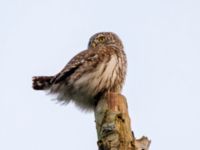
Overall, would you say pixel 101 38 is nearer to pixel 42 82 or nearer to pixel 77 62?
pixel 77 62

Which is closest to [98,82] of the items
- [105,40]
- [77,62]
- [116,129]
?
[77,62]

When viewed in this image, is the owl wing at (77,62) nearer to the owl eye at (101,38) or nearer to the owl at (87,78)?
the owl at (87,78)

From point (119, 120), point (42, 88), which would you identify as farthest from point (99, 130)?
point (42, 88)

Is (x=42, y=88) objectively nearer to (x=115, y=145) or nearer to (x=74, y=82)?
(x=74, y=82)

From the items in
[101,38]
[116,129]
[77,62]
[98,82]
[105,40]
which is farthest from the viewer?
[101,38]

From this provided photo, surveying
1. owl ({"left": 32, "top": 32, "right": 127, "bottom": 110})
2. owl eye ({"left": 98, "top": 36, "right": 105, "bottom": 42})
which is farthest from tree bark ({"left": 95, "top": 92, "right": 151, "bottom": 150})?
owl eye ({"left": 98, "top": 36, "right": 105, "bottom": 42})

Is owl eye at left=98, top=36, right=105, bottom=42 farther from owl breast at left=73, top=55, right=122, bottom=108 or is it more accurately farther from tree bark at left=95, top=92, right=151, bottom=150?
tree bark at left=95, top=92, right=151, bottom=150
